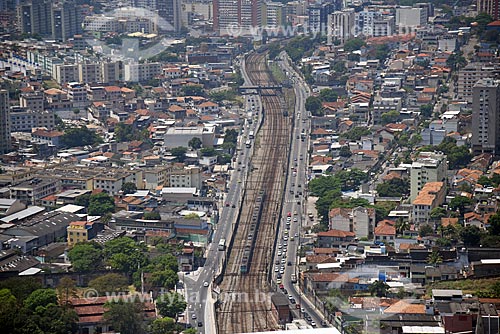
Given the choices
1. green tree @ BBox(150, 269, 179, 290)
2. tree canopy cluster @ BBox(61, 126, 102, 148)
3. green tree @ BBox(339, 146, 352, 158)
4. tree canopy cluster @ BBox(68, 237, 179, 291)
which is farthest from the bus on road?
tree canopy cluster @ BBox(61, 126, 102, 148)

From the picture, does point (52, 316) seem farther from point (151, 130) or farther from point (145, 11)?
point (145, 11)

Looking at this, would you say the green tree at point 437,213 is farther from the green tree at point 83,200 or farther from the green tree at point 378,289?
the green tree at point 83,200

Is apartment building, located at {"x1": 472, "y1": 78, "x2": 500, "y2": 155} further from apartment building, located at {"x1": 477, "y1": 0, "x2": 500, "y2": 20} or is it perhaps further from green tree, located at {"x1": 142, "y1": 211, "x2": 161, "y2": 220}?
apartment building, located at {"x1": 477, "y1": 0, "x2": 500, "y2": 20}

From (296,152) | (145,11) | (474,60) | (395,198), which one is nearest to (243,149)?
(296,152)

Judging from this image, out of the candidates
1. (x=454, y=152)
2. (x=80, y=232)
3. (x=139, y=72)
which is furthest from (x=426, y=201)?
(x=139, y=72)

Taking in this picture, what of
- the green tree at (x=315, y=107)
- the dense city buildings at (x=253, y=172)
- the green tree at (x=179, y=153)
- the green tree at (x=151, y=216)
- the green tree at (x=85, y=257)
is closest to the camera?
the dense city buildings at (x=253, y=172)

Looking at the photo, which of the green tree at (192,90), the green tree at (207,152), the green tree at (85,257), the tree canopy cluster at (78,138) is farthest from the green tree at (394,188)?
the green tree at (192,90)
